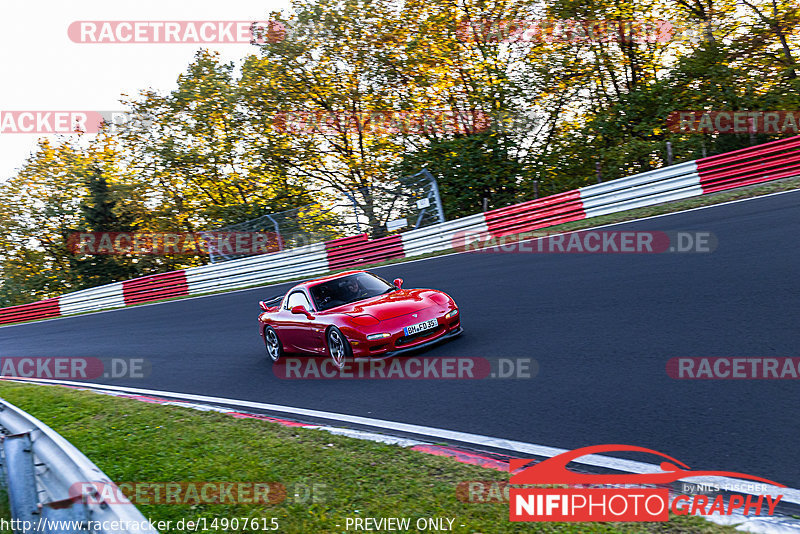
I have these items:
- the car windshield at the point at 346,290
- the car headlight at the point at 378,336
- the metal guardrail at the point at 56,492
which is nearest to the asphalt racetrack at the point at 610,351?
the car headlight at the point at 378,336

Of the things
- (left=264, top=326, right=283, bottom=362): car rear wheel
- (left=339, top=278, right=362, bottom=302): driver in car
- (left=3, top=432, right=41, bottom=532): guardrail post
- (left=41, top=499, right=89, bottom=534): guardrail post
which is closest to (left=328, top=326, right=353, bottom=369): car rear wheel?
(left=339, top=278, right=362, bottom=302): driver in car

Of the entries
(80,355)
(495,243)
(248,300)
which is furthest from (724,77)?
(80,355)

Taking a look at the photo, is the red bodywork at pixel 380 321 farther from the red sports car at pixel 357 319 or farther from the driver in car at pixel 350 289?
the driver in car at pixel 350 289

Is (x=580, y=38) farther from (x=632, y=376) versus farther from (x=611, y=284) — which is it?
(x=632, y=376)

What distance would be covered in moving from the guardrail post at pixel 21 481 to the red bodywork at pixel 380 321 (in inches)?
199

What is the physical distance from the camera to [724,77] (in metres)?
21.4

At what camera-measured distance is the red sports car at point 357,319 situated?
27.6 ft

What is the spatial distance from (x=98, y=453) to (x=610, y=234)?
36.3 feet

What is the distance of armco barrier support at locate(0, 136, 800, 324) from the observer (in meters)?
16.2

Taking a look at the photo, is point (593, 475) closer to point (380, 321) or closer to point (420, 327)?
point (420, 327)

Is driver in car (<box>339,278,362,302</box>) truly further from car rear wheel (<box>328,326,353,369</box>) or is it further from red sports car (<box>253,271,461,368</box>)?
car rear wheel (<box>328,326,353,369</box>)

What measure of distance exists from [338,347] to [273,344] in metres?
2.05

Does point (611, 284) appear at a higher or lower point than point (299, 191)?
lower

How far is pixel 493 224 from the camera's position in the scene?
61.4 ft
